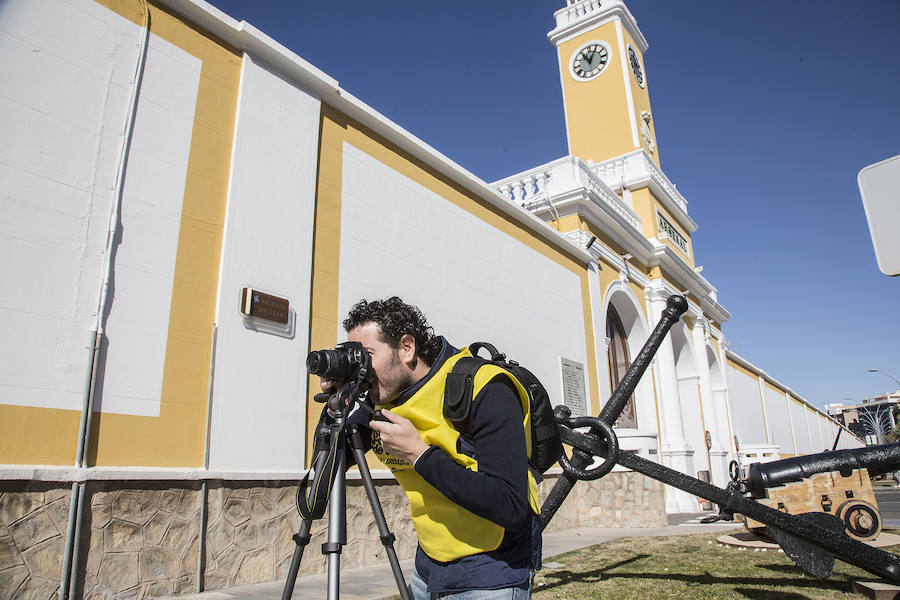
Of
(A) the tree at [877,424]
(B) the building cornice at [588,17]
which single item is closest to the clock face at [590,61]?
(B) the building cornice at [588,17]

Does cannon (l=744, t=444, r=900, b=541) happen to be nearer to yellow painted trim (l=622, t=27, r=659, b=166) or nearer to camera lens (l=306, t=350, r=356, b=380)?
camera lens (l=306, t=350, r=356, b=380)

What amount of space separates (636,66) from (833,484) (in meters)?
16.1

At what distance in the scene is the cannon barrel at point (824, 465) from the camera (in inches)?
123

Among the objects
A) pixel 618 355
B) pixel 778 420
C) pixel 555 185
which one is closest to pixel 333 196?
pixel 555 185

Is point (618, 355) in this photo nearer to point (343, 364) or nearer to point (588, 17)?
point (588, 17)

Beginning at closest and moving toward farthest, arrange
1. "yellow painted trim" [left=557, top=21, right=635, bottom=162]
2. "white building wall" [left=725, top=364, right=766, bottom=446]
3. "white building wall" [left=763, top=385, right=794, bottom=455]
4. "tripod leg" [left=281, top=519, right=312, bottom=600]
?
→ "tripod leg" [left=281, top=519, right=312, bottom=600] < "yellow painted trim" [left=557, top=21, right=635, bottom=162] < "white building wall" [left=725, top=364, right=766, bottom=446] < "white building wall" [left=763, top=385, right=794, bottom=455]

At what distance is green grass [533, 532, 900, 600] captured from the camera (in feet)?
11.8

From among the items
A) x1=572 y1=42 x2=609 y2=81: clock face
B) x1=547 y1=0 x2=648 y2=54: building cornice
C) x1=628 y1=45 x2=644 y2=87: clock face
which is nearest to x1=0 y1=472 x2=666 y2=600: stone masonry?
x1=572 y1=42 x2=609 y2=81: clock face

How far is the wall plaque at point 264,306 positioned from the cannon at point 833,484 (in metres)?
3.48

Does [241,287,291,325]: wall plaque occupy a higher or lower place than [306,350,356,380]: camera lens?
higher

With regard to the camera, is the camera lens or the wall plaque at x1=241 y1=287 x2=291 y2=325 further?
the wall plaque at x1=241 y1=287 x2=291 y2=325

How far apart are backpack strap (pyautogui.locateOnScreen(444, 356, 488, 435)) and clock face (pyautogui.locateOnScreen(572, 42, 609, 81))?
56.6 ft

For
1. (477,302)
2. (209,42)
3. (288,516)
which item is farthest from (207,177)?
(477,302)

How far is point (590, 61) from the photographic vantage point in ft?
56.0
